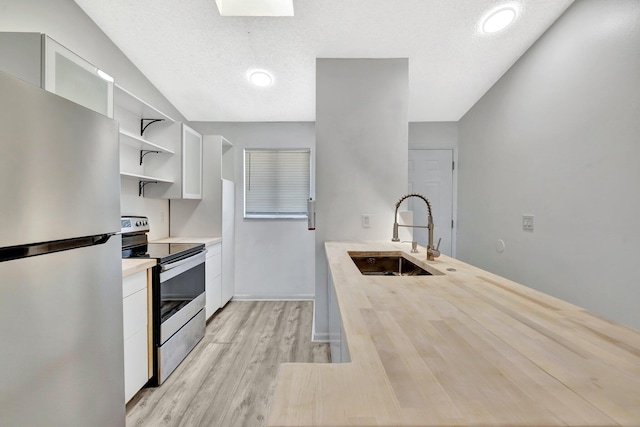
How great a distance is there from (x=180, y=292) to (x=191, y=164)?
4.39 feet

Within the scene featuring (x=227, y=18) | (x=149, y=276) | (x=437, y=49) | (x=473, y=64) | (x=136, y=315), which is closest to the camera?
(x=136, y=315)

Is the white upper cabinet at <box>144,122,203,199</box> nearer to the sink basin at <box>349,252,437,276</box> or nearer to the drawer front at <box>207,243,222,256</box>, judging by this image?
the drawer front at <box>207,243,222,256</box>

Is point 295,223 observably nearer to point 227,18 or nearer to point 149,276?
point 149,276

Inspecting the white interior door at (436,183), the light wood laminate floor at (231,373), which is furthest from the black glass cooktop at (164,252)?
the white interior door at (436,183)

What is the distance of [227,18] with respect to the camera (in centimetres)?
212

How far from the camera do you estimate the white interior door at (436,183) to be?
11.7 ft

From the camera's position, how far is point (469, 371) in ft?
1.73

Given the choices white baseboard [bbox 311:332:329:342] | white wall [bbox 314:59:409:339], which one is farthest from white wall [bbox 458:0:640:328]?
white baseboard [bbox 311:332:329:342]

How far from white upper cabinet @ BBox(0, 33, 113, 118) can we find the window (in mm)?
2252

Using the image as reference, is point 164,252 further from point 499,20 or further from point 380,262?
point 499,20

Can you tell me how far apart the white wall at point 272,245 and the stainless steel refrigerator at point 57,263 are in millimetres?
2357

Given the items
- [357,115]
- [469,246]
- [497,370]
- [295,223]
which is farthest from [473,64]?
[497,370]

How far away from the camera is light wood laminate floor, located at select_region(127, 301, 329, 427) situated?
1703 mm

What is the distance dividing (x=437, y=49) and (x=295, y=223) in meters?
2.39
